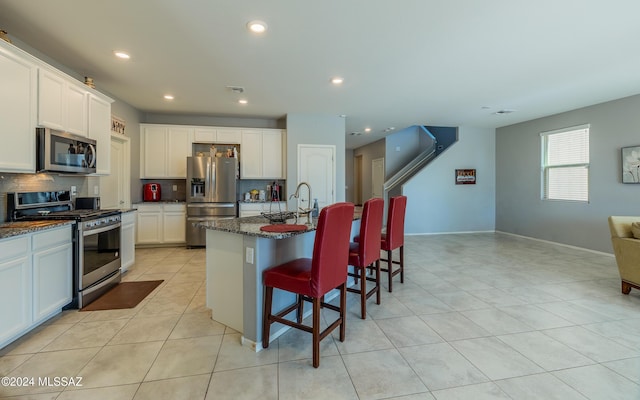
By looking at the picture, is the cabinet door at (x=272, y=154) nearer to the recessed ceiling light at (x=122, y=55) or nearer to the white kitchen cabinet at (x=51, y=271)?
the recessed ceiling light at (x=122, y=55)

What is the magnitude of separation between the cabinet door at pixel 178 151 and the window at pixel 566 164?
24.3 ft

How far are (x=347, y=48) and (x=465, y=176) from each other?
5.52m

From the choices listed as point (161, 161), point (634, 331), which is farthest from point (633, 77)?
point (161, 161)

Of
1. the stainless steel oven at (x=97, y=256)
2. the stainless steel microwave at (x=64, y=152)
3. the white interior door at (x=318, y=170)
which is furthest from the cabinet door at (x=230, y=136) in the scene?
the stainless steel oven at (x=97, y=256)

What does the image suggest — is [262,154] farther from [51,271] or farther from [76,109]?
[51,271]

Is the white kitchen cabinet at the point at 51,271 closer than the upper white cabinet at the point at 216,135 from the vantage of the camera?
Yes

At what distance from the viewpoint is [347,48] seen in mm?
3047

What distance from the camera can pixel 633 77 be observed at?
12.7 feet

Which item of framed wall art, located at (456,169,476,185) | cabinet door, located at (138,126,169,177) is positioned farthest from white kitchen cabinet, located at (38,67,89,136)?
framed wall art, located at (456,169,476,185)

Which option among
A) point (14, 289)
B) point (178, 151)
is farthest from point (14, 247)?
point (178, 151)

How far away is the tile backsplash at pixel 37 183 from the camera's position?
8.84 ft

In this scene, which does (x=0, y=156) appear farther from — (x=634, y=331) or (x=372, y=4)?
(x=634, y=331)

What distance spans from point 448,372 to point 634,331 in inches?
74.0

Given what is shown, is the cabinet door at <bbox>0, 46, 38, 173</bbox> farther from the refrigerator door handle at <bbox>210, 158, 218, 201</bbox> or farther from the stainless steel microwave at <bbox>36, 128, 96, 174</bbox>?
the refrigerator door handle at <bbox>210, 158, 218, 201</bbox>
